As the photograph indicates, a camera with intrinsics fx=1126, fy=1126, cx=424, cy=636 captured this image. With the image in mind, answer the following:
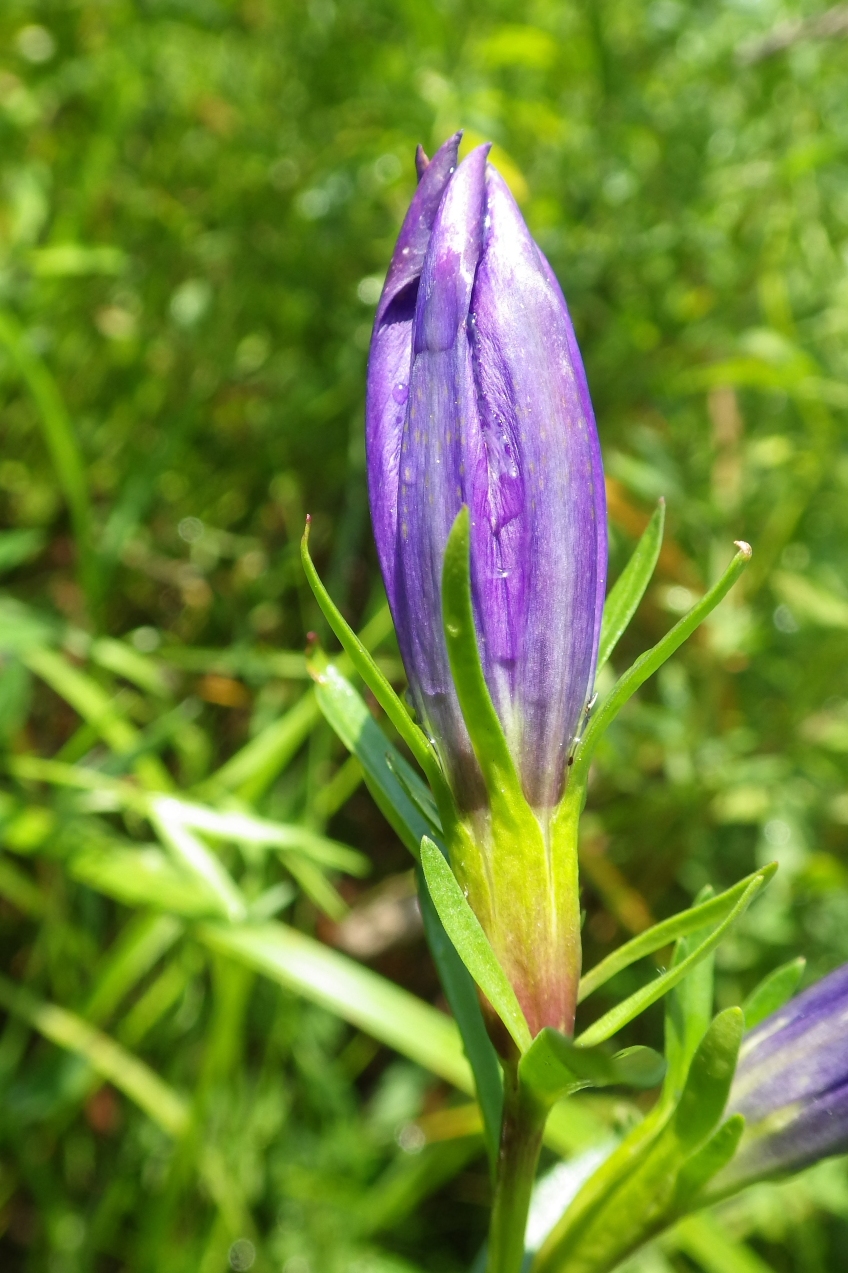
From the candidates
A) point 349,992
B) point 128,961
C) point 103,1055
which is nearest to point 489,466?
point 349,992

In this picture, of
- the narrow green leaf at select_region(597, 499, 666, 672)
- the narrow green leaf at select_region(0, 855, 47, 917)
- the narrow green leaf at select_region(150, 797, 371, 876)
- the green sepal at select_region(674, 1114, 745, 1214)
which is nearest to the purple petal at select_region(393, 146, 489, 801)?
the narrow green leaf at select_region(597, 499, 666, 672)

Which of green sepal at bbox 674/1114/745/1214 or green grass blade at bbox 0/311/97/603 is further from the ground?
green grass blade at bbox 0/311/97/603

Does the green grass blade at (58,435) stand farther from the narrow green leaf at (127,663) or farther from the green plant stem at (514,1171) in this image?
the green plant stem at (514,1171)

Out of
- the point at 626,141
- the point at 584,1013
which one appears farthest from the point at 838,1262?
the point at 626,141

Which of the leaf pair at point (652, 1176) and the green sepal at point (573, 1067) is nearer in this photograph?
the green sepal at point (573, 1067)

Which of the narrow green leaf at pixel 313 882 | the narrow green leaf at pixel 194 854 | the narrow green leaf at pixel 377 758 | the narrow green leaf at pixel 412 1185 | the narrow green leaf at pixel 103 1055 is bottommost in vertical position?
the narrow green leaf at pixel 412 1185

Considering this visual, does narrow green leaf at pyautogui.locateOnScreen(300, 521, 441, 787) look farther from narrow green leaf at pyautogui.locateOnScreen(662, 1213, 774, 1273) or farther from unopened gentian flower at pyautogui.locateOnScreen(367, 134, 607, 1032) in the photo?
narrow green leaf at pyautogui.locateOnScreen(662, 1213, 774, 1273)

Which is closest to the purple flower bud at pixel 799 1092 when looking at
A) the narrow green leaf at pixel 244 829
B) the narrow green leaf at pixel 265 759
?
the narrow green leaf at pixel 244 829
